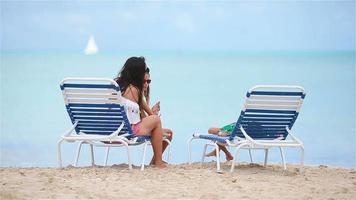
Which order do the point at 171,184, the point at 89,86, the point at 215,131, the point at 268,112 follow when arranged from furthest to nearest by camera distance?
the point at 215,131 < the point at 268,112 < the point at 89,86 < the point at 171,184

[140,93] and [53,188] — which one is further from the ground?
[140,93]

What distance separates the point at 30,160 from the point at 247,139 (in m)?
4.64

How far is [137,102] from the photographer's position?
28.1 ft

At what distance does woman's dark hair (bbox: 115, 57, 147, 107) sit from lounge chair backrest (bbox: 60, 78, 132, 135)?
34 cm

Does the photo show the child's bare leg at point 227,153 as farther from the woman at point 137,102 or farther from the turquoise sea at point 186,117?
the turquoise sea at point 186,117

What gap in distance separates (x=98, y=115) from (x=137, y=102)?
16.4 inches

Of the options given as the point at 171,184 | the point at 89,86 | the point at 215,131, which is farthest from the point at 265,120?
the point at 89,86

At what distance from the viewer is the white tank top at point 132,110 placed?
27.6ft

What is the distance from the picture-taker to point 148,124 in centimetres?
837

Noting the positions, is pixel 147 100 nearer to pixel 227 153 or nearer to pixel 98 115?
pixel 98 115

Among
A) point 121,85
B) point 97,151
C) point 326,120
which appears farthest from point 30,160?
point 326,120

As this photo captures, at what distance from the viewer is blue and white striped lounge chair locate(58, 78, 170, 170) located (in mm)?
8172

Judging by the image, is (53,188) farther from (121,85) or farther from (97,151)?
(97,151)

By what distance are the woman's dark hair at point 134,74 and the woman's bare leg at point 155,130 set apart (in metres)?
0.29
